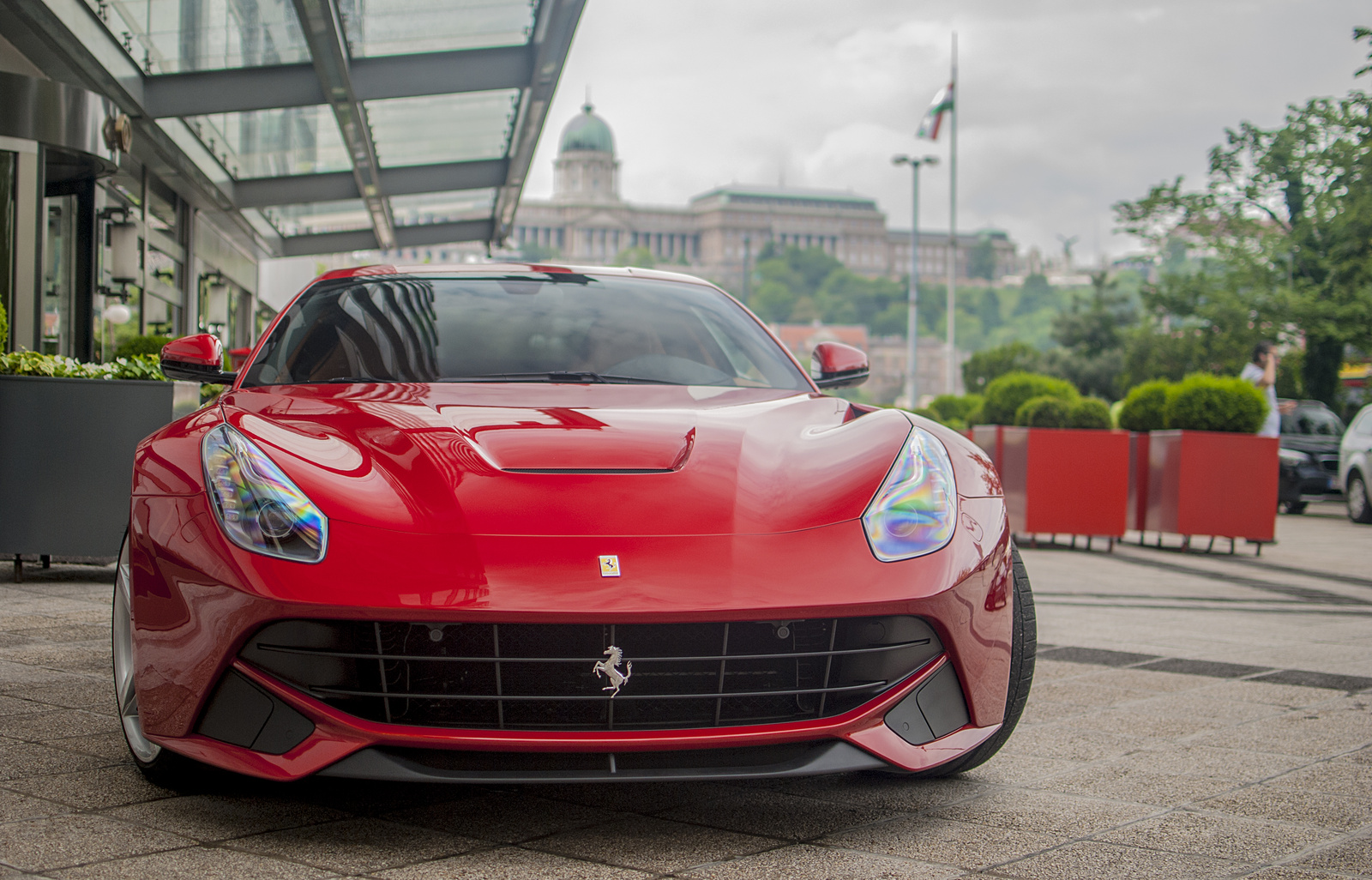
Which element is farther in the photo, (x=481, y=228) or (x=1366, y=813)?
(x=481, y=228)

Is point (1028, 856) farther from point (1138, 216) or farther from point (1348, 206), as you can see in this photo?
point (1138, 216)

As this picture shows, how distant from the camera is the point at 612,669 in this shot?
7.45 ft

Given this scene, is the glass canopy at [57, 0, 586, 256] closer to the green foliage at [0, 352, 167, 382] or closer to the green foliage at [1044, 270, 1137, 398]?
the green foliage at [0, 352, 167, 382]

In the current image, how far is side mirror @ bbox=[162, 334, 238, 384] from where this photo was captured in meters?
3.54

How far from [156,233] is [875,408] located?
1333cm

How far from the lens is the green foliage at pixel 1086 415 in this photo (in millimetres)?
11883

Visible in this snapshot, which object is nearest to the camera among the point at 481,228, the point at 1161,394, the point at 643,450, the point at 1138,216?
the point at 643,450

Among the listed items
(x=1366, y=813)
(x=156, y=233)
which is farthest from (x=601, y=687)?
(x=156, y=233)

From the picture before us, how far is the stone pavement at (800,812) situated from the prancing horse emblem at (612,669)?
0.80 feet

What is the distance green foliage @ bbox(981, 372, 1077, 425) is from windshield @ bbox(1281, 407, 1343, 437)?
4.73m

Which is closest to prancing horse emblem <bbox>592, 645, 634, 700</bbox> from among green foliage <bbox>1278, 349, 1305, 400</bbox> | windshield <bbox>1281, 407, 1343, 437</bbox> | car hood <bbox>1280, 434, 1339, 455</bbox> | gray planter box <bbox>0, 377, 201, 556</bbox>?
gray planter box <bbox>0, 377, 201, 556</bbox>

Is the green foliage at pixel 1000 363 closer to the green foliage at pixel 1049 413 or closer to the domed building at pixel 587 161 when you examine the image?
the green foliage at pixel 1049 413

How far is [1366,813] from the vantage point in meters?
2.67

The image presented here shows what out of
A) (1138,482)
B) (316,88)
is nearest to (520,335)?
(316,88)
